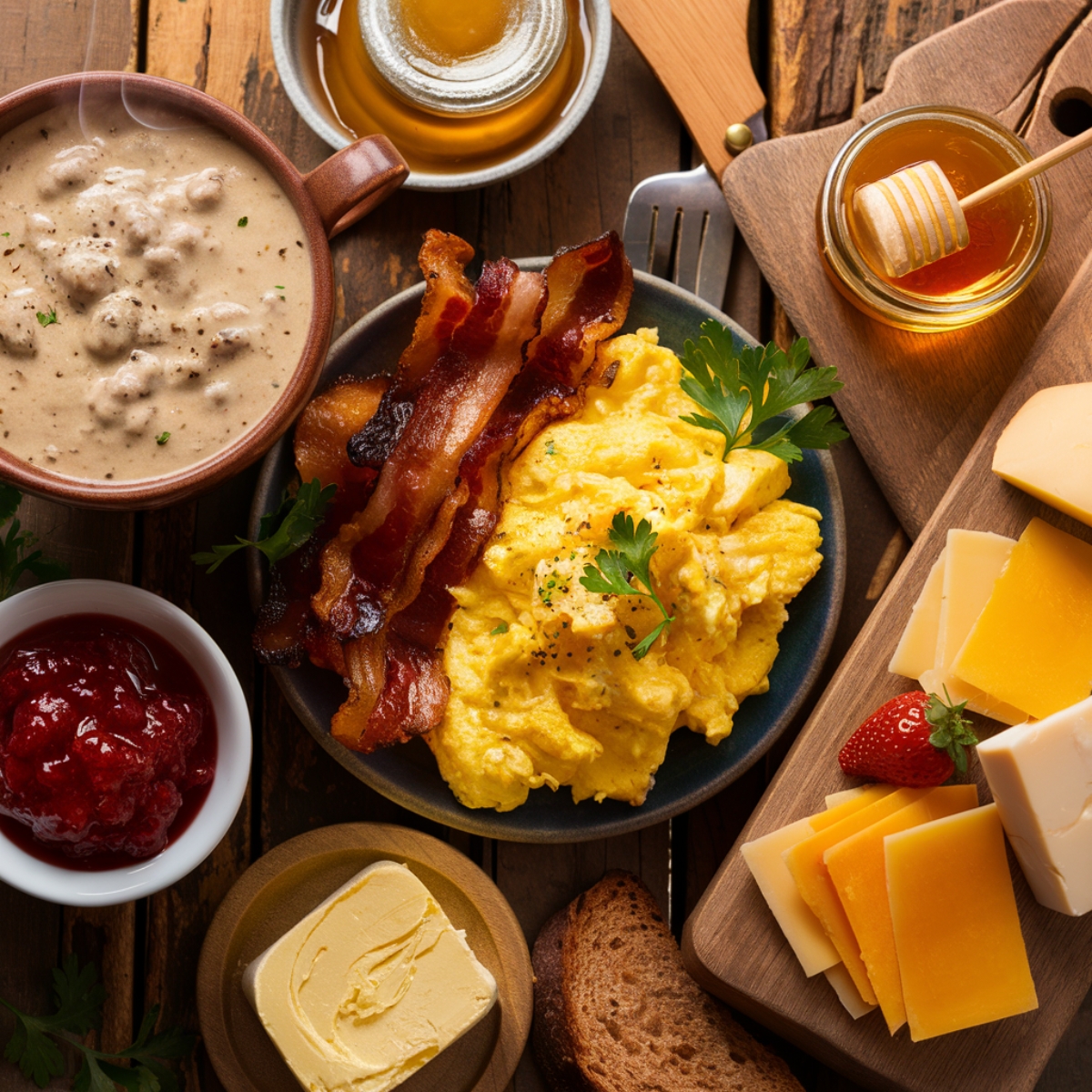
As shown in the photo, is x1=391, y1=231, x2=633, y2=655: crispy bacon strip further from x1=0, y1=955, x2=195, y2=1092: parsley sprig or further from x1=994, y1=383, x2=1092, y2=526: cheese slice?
x1=0, y1=955, x2=195, y2=1092: parsley sprig

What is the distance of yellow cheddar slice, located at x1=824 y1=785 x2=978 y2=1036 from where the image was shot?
2402mm

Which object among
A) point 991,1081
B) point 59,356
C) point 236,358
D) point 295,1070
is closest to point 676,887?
point 991,1081

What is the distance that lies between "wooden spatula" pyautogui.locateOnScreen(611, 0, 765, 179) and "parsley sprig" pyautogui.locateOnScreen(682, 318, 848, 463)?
61 centimetres

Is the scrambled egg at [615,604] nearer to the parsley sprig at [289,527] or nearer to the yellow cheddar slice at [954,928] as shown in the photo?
the parsley sprig at [289,527]

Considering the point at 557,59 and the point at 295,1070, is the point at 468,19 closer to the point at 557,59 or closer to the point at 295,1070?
the point at 557,59

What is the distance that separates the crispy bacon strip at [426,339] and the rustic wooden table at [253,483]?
0.36 m

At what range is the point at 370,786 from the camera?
246 centimetres

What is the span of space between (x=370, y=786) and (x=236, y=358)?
1062 millimetres

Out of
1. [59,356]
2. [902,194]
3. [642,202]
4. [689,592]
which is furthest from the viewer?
[642,202]

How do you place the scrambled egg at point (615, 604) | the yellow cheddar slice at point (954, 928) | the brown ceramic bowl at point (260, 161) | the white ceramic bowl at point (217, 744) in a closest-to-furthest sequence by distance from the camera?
the brown ceramic bowl at point (260, 161) → the white ceramic bowl at point (217, 744) → the scrambled egg at point (615, 604) → the yellow cheddar slice at point (954, 928)

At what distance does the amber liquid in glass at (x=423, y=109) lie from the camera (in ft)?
8.40

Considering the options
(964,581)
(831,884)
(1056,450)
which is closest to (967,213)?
(1056,450)

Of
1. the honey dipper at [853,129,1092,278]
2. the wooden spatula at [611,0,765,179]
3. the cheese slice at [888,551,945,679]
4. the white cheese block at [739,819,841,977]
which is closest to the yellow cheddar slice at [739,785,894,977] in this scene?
the white cheese block at [739,819,841,977]

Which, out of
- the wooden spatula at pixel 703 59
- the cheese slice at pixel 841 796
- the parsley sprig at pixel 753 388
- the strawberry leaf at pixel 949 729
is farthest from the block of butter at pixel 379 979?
the wooden spatula at pixel 703 59
